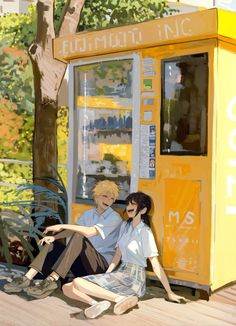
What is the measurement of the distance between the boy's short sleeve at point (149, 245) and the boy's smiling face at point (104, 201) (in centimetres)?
47

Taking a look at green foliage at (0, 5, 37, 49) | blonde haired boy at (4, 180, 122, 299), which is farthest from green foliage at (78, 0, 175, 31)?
blonde haired boy at (4, 180, 122, 299)

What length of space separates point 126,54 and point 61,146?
240 inches

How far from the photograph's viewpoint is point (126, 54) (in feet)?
17.6

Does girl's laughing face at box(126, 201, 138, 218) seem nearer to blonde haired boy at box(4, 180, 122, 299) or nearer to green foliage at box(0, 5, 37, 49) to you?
blonde haired boy at box(4, 180, 122, 299)

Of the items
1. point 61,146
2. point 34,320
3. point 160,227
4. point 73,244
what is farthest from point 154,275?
point 61,146

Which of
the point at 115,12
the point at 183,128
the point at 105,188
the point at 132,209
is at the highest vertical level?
the point at 115,12

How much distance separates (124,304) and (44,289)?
29.5 inches

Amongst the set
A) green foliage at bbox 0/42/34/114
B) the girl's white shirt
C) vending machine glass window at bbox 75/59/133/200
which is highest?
green foliage at bbox 0/42/34/114

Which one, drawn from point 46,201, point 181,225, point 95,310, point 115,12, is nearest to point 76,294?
point 95,310

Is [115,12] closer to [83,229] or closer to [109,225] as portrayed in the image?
[109,225]

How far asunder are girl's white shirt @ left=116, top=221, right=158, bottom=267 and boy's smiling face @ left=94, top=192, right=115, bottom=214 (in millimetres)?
355

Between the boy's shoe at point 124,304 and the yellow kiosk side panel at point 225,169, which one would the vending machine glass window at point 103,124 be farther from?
the boy's shoe at point 124,304

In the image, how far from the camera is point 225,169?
497 cm

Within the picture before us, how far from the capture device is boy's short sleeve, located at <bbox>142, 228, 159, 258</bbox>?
488 centimetres
